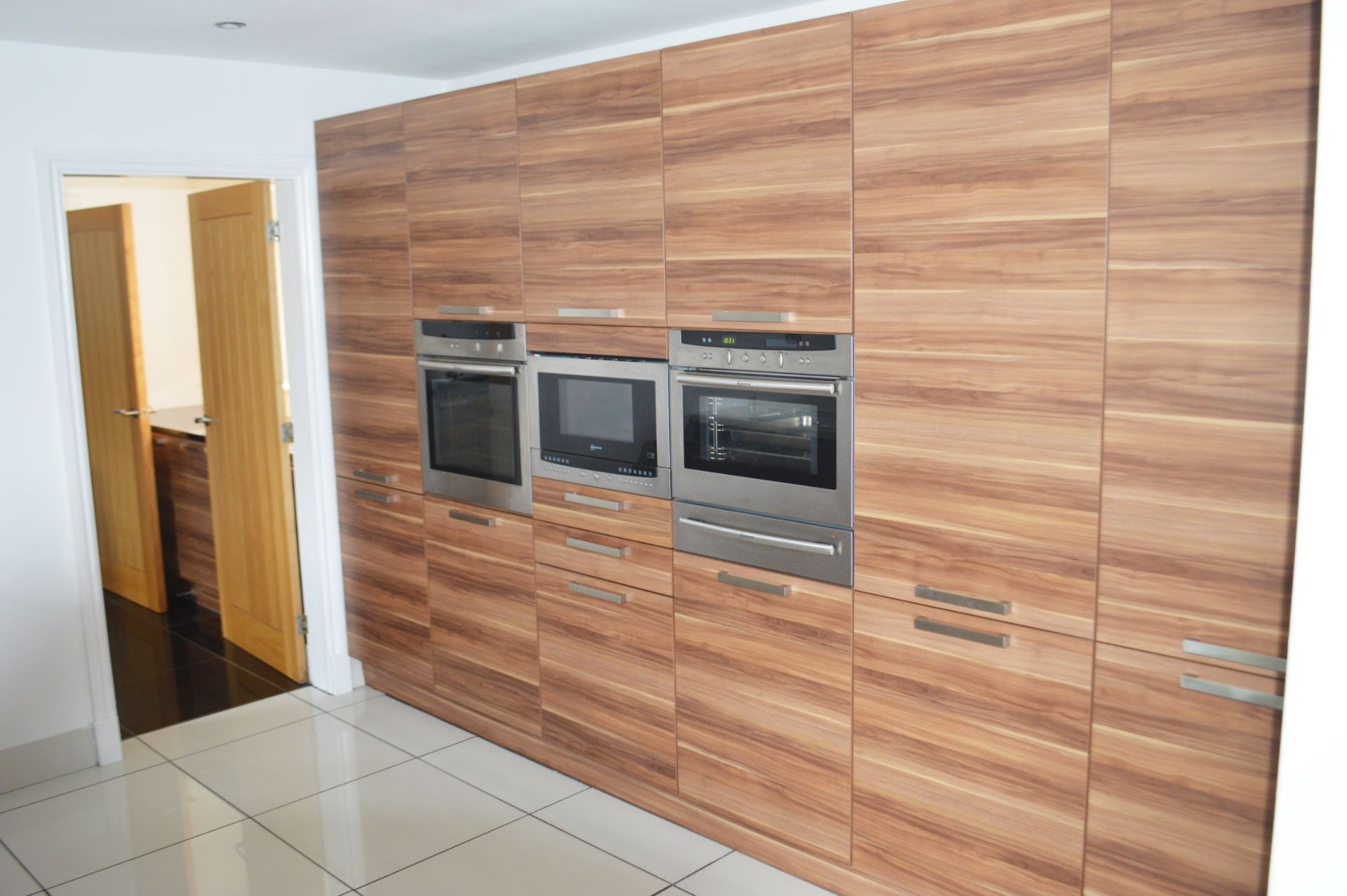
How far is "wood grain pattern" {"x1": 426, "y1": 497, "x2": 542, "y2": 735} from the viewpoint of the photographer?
354 centimetres

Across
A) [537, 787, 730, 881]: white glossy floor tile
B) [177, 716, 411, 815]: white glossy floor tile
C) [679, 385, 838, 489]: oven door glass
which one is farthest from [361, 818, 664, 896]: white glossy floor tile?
[679, 385, 838, 489]: oven door glass

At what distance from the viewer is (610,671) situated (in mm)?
3268

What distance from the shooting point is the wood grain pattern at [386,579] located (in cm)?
396

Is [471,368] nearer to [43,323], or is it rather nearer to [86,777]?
[43,323]

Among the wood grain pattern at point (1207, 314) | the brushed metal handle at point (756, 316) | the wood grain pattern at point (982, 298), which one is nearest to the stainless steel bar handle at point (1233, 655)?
the wood grain pattern at point (1207, 314)

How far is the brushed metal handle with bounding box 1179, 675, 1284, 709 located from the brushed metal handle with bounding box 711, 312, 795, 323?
122 centimetres

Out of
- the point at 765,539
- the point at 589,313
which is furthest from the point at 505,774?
the point at 589,313

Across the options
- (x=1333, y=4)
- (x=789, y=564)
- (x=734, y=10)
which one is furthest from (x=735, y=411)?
(x=1333, y=4)

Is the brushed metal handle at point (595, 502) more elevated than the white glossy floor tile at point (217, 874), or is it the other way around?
the brushed metal handle at point (595, 502)

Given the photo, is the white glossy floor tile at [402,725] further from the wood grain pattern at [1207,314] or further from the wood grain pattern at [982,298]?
the wood grain pattern at [1207,314]

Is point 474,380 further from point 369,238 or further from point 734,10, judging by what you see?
point 734,10

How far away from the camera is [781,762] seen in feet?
9.27

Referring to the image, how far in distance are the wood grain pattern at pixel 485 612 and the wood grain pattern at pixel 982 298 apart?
1.41 metres

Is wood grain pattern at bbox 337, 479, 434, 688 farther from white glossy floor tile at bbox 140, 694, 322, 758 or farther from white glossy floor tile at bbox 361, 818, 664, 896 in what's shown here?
white glossy floor tile at bbox 361, 818, 664, 896
